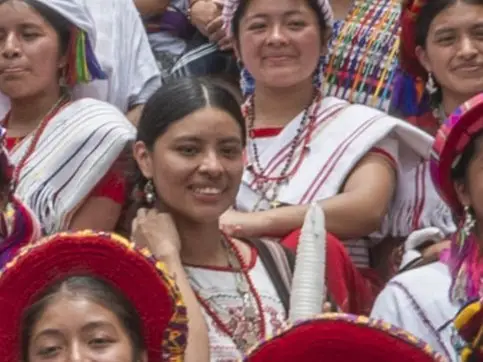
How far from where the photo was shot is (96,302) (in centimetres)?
316

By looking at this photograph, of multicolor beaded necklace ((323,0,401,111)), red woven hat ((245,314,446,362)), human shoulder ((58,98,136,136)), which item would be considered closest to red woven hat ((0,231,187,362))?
red woven hat ((245,314,446,362))

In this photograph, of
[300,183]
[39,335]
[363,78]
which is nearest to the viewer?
[39,335]

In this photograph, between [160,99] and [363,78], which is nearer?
[160,99]

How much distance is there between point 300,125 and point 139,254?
144 cm

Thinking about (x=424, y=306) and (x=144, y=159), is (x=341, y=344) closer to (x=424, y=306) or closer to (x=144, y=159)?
(x=424, y=306)

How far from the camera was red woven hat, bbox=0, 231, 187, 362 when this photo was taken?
315 cm

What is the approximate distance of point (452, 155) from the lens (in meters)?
3.68

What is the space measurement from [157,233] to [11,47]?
97 cm

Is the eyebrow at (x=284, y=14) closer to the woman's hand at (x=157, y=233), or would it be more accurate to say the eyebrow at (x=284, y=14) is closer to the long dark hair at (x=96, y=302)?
the woman's hand at (x=157, y=233)

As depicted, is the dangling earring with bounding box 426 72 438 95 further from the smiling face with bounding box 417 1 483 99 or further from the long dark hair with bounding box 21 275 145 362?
the long dark hair with bounding box 21 275 145 362

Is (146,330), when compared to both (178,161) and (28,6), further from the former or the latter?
(28,6)

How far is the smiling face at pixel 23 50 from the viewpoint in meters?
4.43

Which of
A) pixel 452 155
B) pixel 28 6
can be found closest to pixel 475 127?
pixel 452 155

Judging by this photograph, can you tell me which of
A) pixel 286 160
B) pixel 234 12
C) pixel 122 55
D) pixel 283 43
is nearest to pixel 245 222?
pixel 286 160
